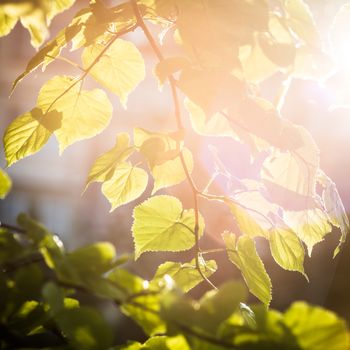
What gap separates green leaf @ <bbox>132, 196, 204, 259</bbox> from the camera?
806mm

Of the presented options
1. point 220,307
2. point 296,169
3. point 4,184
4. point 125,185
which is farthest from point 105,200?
point 220,307

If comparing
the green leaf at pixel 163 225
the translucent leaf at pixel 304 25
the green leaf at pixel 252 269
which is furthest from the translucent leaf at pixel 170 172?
the translucent leaf at pixel 304 25

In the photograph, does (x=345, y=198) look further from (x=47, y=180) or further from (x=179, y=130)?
(x=47, y=180)

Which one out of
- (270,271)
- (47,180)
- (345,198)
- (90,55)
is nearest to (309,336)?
(90,55)

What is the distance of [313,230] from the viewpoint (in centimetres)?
80

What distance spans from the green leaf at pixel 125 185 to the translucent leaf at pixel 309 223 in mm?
246

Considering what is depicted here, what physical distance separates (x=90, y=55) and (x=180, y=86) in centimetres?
24

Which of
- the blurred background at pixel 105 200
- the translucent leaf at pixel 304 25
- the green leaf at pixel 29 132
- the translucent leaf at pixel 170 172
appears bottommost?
the blurred background at pixel 105 200

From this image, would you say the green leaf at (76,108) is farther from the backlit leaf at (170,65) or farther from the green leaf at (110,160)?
the backlit leaf at (170,65)

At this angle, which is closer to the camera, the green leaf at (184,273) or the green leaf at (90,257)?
the green leaf at (90,257)

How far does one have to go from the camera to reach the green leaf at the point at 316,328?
1.18ft

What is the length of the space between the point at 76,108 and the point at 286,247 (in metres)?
0.37

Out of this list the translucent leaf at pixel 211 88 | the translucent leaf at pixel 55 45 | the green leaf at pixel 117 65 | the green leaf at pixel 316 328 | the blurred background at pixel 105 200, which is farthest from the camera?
the blurred background at pixel 105 200

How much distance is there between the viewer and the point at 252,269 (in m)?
0.76
